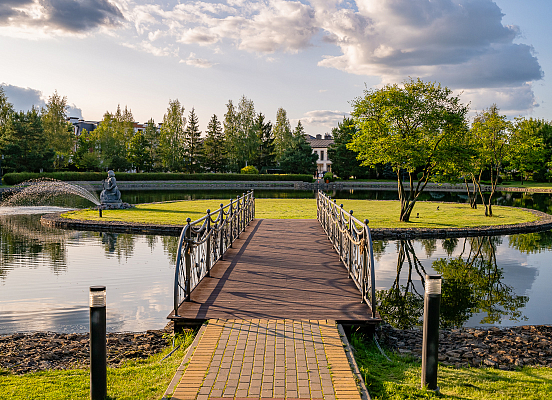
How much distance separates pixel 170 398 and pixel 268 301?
3.03 m

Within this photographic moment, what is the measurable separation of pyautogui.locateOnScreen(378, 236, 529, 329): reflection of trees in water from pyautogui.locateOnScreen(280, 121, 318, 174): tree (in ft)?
172

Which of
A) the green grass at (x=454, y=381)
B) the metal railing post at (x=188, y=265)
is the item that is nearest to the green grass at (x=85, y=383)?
the metal railing post at (x=188, y=265)

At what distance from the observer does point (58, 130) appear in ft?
194

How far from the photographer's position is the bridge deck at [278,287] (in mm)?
6184

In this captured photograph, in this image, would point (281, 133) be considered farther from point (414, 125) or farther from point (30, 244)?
point (30, 244)

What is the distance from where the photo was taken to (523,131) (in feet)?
78.7

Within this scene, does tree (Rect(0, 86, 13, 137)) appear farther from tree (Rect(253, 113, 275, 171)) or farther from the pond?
the pond

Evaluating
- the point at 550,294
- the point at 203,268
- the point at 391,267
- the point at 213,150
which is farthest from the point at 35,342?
the point at 213,150

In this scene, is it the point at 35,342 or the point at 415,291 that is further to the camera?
the point at 415,291

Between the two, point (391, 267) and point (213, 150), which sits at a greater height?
point (213, 150)

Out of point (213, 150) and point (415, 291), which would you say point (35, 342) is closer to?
point (415, 291)

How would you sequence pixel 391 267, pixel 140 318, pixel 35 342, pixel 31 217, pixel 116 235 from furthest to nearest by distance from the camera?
pixel 31 217
pixel 116 235
pixel 391 267
pixel 140 318
pixel 35 342

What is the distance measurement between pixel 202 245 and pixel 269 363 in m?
3.45

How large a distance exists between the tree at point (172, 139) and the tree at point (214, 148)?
4.31 meters
